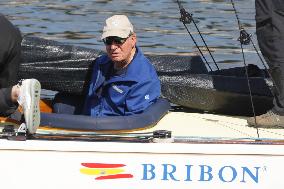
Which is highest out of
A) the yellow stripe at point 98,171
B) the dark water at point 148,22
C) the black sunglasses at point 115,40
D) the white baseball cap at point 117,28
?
the white baseball cap at point 117,28

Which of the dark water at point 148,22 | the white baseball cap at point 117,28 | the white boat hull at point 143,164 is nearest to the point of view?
the white boat hull at point 143,164

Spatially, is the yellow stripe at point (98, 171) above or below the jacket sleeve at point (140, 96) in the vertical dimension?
below

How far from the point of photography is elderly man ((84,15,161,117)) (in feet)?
21.7

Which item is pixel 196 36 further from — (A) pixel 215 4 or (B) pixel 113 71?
(B) pixel 113 71

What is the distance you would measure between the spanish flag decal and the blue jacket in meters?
0.60

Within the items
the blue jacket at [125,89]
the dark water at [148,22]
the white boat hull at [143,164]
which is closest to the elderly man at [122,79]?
the blue jacket at [125,89]

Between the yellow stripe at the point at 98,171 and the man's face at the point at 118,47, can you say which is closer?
the yellow stripe at the point at 98,171

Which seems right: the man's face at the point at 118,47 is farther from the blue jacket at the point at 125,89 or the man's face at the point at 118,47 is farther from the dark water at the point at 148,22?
the dark water at the point at 148,22

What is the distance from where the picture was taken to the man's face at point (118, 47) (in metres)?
6.64

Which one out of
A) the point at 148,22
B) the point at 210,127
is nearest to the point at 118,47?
the point at 210,127

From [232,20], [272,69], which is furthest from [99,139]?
[232,20]

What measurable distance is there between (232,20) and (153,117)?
49.1ft

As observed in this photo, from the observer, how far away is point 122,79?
22.0 ft

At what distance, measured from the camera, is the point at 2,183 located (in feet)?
20.5
